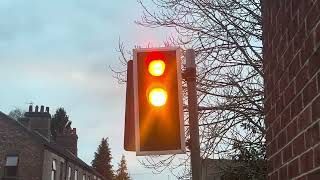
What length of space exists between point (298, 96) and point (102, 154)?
89178mm

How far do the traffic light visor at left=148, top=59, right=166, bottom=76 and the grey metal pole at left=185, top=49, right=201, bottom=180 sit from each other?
48 cm

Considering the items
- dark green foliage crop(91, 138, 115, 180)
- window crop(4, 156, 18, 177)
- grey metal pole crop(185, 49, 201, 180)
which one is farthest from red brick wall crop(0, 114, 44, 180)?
dark green foliage crop(91, 138, 115, 180)

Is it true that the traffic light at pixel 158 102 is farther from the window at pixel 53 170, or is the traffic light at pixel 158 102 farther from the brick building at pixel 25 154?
the window at pixel 53 170

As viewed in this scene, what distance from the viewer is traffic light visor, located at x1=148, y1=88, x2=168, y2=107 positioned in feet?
13.6

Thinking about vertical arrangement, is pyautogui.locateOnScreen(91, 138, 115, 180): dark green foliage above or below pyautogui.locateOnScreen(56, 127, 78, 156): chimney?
above

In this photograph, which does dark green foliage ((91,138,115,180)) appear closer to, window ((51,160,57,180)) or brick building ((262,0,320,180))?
window ((51,160,57,180))

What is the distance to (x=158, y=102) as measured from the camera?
13.6 feet

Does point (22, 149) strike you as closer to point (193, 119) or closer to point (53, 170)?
point (53, 170)

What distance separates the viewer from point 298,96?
3133 mm

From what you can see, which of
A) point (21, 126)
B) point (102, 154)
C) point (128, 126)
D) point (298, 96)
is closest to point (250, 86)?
point (128, 126)

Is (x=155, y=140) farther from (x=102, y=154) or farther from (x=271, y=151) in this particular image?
(x=102, y=154)

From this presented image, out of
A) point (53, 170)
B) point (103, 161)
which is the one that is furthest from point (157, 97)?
point (103, 161)

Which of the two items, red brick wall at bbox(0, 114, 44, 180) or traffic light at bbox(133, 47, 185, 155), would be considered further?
red brick wall at bbox(0, 114, 44, 180)

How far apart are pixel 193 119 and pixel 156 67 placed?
0.55 m
